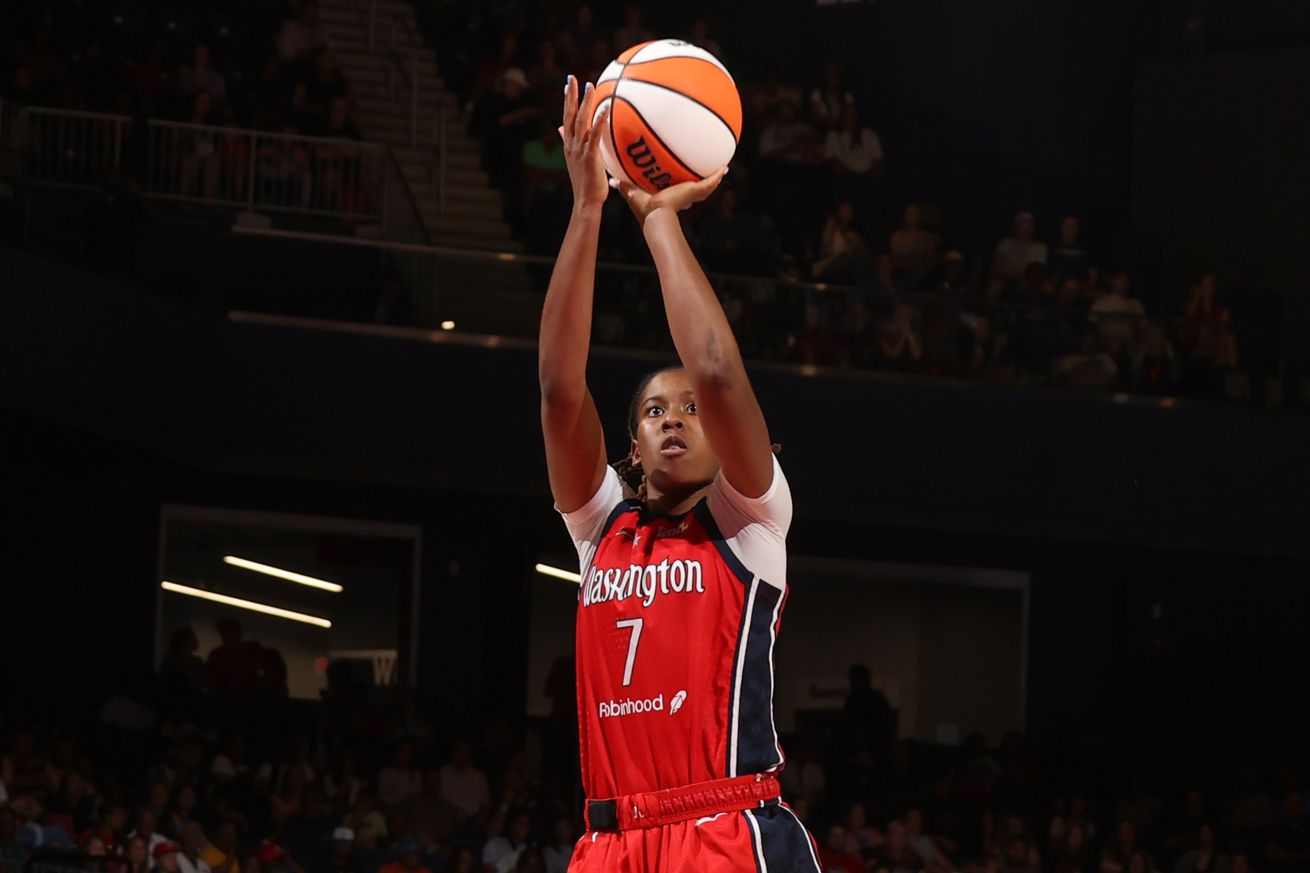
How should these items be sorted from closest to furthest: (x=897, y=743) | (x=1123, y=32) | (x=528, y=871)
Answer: (x=528, y=871), (x=897, y=743), (x=1123, y=32)

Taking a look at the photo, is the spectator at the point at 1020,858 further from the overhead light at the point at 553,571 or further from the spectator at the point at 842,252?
the overhead light at the point at 553,571

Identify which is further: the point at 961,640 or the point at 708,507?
the point at 961,640

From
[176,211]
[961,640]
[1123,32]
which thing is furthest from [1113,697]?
[176,211]

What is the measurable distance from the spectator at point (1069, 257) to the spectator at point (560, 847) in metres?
7.11

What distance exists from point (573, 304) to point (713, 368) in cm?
44

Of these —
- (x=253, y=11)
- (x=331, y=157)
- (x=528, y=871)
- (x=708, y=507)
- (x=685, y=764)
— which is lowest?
(x=528, y=871)

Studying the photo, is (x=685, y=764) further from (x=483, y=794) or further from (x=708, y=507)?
(x=483, y=794)

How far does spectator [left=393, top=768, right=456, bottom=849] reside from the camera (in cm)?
1498

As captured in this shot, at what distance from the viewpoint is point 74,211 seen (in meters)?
15.5

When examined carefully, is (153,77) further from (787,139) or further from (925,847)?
(925,847)

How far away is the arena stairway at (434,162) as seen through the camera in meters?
16.2

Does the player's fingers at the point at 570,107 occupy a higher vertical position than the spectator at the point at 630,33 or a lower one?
lower

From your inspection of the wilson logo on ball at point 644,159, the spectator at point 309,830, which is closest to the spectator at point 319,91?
the spectator at point 309,830

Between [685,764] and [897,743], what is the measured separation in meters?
14.2
